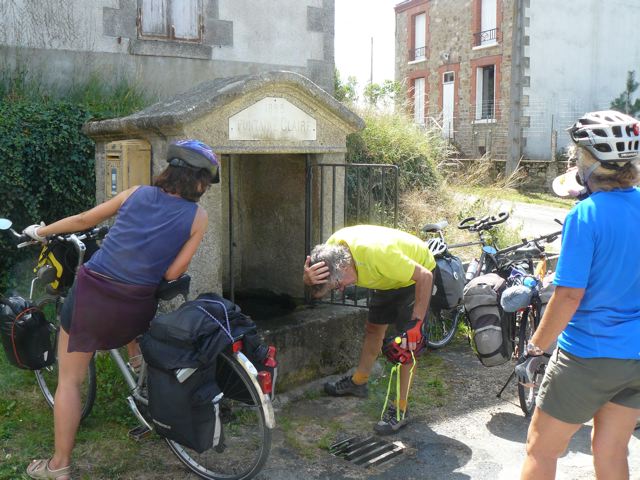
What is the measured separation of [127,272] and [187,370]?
536 millimetres

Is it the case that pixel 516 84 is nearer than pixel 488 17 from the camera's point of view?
Yes

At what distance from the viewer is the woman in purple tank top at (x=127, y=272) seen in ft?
10.6

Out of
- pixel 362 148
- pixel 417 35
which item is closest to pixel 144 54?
pixel 362 148

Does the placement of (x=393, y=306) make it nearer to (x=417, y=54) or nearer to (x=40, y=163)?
(x=40, y=163)

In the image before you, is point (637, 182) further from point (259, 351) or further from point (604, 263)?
point (259, 351)

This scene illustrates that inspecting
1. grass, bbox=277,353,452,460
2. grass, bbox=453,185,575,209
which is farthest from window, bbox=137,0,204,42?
grass, bbox=277,353,452,460

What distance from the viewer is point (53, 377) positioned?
421 cm

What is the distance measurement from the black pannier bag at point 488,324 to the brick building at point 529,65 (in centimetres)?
1725

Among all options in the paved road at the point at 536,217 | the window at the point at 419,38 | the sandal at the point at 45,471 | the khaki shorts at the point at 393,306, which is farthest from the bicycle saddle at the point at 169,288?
the window at the point at 419,38

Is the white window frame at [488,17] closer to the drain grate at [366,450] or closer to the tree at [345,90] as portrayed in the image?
the tree at [345,90]

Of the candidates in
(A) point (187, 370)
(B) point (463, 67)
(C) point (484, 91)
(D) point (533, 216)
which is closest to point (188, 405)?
(A) point (187, 370)

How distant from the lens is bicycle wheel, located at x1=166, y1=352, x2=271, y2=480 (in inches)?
129

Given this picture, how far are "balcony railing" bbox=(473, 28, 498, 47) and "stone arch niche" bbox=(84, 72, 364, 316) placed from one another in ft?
62.6

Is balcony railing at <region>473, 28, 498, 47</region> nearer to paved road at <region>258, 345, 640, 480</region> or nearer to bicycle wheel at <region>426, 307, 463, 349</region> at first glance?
bicycle wheel at <region>426, 307, 463, 349</region>
